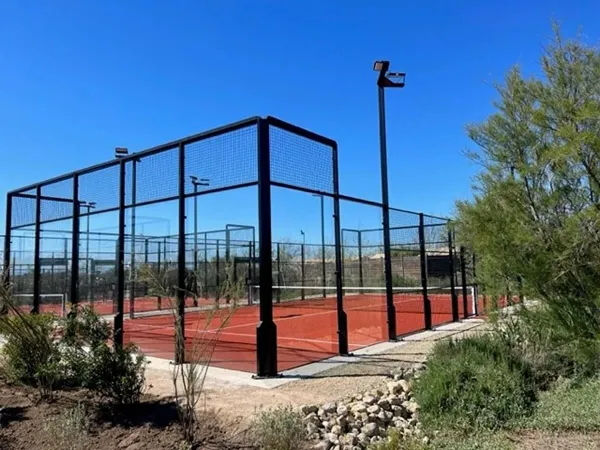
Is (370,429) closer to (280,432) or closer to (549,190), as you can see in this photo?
(280,432)

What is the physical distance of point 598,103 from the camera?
457 cm

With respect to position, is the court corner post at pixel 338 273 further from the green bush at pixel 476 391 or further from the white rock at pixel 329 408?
the white rock at pixel 329 408

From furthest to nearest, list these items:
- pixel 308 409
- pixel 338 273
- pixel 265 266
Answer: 1. pixel 338 273
2. pixel 265 266
3. pixel 308 409

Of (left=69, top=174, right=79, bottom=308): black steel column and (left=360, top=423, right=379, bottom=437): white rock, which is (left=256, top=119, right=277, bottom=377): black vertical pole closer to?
(left=360, top=423, right=379, bottom=437): white rock

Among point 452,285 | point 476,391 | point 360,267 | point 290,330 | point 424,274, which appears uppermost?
point 360,267

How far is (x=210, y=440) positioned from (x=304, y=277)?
16.5 meters

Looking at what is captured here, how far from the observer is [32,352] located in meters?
5.99

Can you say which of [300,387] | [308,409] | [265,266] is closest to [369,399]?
[308,409]

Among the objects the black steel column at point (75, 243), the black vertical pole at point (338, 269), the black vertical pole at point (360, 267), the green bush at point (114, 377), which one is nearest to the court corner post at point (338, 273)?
the black vertical pole at point (338, 269)

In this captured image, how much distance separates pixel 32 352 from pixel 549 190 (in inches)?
235

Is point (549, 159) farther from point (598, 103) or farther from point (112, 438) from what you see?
point (112, 438)

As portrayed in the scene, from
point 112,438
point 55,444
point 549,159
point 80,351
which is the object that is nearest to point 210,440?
point 112,438

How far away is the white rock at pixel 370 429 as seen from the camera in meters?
4.43

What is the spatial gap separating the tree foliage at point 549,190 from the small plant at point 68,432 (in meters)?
4.30
